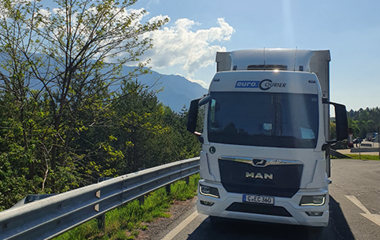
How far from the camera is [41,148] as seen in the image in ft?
29.7

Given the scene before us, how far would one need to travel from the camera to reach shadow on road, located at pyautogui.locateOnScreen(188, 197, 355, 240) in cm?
503

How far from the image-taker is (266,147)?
16.3 feet

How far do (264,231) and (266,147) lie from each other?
4.79 ft

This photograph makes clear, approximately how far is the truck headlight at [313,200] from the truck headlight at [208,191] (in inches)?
50.6

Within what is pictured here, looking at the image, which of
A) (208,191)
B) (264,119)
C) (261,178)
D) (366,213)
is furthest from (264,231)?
(366,213)

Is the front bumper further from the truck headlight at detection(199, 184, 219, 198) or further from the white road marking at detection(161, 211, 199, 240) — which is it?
the white road marking at detection(161, 211, 199, 240)

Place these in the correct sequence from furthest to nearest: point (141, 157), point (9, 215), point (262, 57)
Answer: point (141, 157) → point (262, 57) → point (9, 215)

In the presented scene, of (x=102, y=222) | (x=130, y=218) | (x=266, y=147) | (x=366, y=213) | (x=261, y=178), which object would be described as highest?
(x=266, y=147)

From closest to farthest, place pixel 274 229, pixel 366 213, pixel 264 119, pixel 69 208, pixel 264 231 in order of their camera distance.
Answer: pixel 69 208, pixel 264 119, pixel 264 231, pixel 274 229, pixel 366 213

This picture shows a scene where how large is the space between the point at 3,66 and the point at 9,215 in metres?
6.58

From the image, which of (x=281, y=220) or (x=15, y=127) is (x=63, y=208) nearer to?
(x=281, y=220)

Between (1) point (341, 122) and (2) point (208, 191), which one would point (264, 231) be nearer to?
(2) point (208, 191)

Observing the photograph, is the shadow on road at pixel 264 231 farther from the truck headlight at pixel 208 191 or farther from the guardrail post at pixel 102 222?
the guardrail post at pixel 102 222

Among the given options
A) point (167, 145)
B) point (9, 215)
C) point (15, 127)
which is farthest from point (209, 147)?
point (167, 145)
